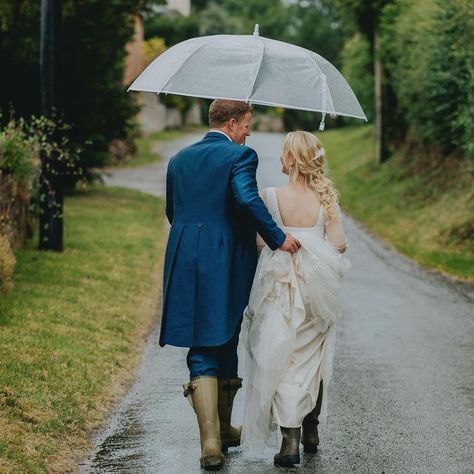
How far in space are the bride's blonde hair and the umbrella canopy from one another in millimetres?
197

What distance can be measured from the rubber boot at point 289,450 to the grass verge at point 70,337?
1.20 meters

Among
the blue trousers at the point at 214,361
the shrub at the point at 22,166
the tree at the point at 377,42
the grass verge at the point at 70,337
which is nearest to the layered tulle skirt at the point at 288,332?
the blue trousers at the point at 214,361

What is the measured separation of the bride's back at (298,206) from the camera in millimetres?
6137

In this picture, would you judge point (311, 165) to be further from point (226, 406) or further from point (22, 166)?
point (22, 166)

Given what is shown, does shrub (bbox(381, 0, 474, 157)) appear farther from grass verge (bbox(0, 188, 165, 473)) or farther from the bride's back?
the bride's back

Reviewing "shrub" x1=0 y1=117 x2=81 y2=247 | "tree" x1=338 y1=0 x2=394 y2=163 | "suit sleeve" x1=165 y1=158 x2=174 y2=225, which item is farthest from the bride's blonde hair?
"tree" x1=338 y1=0 x2=394 y2=163

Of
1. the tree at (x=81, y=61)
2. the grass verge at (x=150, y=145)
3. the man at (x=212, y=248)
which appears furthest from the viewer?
the grass verge at (x=150, y=145)

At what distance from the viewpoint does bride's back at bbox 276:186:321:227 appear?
6137 millimetres

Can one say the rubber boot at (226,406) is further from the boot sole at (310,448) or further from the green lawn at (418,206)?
the green lawn at (418,206)

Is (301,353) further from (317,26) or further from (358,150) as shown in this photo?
(317,26)

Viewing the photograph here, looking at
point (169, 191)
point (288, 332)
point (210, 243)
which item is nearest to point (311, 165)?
point (210, 243)

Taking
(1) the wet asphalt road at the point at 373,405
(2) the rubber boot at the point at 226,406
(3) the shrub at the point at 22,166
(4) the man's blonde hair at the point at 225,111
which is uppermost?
(4) the man's blonde hair at the point at 225,111

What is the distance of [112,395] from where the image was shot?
764cm

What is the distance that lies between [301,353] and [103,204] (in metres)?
16.6
